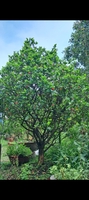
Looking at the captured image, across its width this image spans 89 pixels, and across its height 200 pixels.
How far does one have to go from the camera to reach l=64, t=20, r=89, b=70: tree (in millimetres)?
2768

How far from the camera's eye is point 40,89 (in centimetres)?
219

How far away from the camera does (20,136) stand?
247 cm

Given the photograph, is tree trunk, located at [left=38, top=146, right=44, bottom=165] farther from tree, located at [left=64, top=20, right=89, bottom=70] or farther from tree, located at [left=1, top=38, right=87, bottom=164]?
tree, located at [left=64, top=20, right=89, bottom=70]

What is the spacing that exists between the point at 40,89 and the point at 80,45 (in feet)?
3.53

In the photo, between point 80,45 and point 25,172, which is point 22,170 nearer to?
point 25,172

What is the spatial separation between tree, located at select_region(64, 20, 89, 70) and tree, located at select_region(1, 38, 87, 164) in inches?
22.2

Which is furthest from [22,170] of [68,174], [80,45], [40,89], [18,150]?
[80,45]

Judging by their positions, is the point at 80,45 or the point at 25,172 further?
the point at 80,45

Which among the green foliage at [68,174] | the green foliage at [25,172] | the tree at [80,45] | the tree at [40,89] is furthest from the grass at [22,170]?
the tree at [80,45]

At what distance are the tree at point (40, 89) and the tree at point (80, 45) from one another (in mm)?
563

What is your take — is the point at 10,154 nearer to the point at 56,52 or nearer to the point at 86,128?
the point at 86,128

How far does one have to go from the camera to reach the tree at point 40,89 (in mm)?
2156
